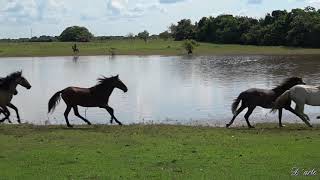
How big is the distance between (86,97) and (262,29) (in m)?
101

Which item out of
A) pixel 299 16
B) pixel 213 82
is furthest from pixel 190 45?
pixel 213 82

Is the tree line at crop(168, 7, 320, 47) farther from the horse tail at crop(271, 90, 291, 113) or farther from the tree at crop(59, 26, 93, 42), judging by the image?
the horse tail at crop(271, 90, 291, 113)

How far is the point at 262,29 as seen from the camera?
115312 millimetres

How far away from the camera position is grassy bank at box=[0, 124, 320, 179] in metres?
9.93

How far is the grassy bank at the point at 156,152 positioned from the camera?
9.93m

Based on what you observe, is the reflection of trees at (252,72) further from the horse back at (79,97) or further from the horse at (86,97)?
the horse back at (79,97)

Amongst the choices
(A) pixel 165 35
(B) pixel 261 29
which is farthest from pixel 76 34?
(B) pixel 261 29

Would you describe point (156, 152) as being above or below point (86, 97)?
below

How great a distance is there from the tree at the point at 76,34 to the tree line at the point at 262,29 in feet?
135

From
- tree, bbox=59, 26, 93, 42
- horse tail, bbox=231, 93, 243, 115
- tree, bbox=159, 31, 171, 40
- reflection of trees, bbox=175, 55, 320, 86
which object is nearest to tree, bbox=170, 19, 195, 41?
tree, bbox=159, 31, 171, 40

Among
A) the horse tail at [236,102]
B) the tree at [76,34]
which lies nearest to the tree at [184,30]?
the tree at [76,34]

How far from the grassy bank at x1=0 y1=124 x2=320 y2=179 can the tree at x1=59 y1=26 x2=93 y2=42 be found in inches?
6612

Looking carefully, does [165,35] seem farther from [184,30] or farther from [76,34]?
[184,30]

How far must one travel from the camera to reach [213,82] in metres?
38.1
